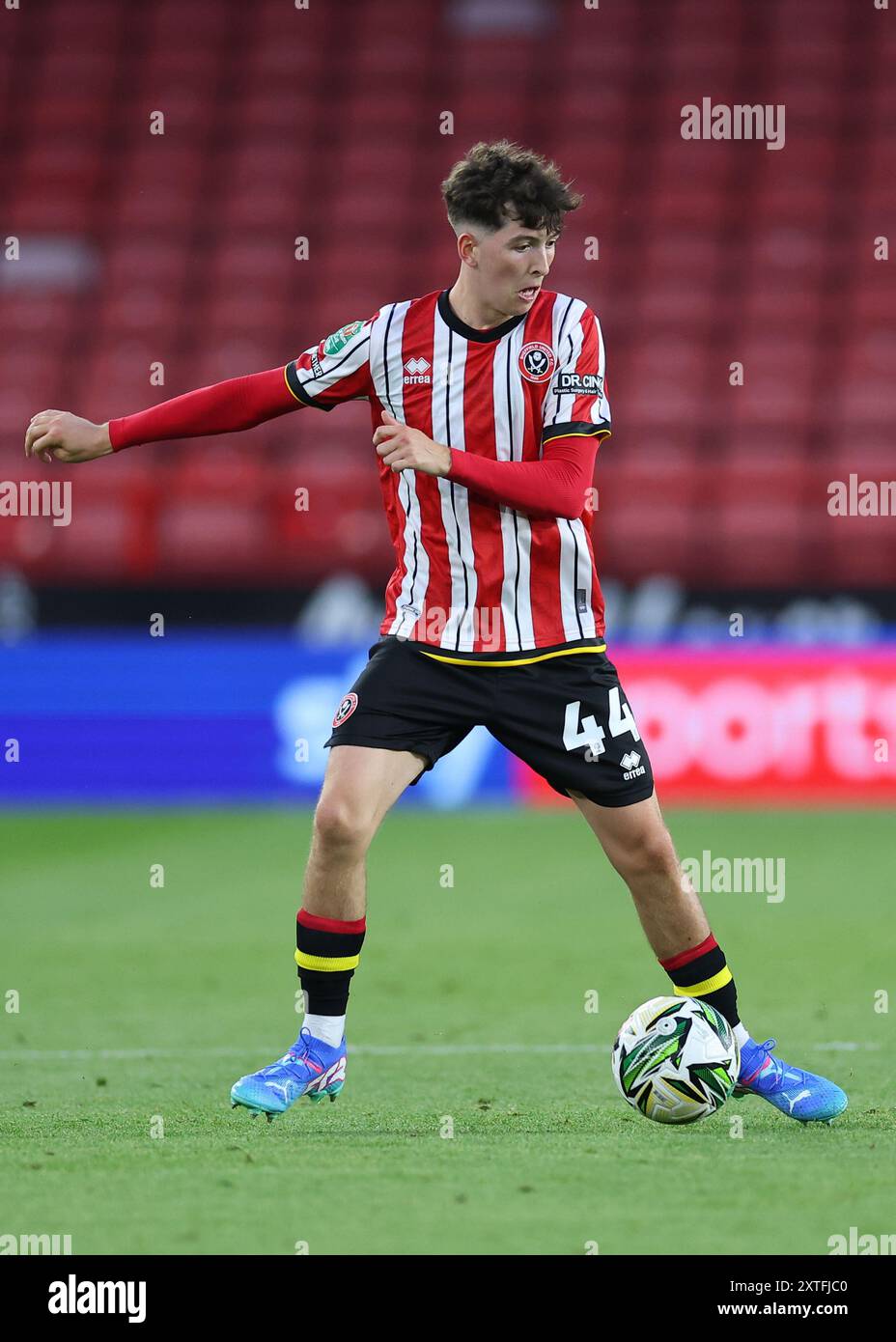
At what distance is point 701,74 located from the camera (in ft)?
59.8

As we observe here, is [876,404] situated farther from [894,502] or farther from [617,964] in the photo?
[617,964]

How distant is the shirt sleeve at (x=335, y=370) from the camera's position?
4.79 metres

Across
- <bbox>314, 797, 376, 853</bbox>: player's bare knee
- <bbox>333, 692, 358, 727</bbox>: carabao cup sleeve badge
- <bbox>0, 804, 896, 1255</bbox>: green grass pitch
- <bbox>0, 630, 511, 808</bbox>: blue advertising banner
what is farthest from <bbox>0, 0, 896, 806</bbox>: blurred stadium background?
<bbox>314, 797, 376, 853</bbox>: player's bare knee

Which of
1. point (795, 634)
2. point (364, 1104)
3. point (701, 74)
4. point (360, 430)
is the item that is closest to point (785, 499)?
point (795, 634)

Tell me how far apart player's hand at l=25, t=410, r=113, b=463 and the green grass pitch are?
161cm

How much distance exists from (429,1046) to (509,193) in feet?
8.69

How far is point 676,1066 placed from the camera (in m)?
4.52

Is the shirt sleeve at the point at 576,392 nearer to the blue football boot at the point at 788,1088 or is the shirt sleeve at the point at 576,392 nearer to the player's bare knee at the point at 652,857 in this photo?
the player's bare knee at the point at 652,857

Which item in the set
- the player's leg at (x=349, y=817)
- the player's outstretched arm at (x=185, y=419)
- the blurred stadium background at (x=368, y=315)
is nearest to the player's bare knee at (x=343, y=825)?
the player's leg at (x=349, y=817)

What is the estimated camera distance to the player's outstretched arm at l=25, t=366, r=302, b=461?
4.77m

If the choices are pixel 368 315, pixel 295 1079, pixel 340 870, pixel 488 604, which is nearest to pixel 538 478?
pixel 488 604

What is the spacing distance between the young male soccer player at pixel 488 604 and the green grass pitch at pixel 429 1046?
0.38 metres

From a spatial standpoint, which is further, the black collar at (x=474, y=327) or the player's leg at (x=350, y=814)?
the black collar at (x=474, y=327)

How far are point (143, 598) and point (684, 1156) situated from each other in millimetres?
8786
